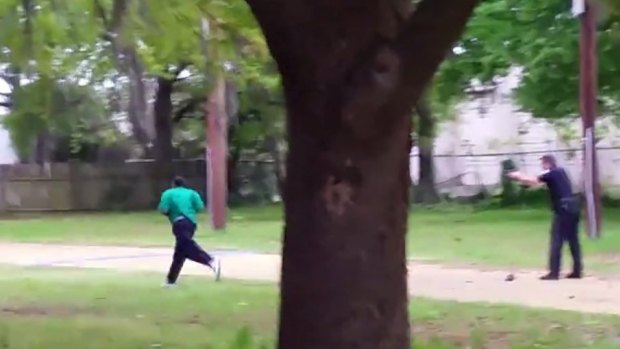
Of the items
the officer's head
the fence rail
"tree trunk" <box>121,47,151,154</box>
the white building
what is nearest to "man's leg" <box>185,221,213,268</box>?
"tree trunk" <box>121,47,151,154</box>

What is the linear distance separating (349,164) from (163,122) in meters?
37.8

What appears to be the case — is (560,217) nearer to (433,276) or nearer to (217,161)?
(433,276)

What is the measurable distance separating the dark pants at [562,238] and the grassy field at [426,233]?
1722 mm

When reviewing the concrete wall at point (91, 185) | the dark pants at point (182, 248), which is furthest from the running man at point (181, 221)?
the concrete wall at point (91, 185)

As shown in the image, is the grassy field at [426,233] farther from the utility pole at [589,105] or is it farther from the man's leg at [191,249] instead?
the man's leg at [191,249]

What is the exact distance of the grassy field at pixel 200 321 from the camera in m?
10.7

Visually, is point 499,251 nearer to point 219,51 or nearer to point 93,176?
point 219,51

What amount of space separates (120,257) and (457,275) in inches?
296

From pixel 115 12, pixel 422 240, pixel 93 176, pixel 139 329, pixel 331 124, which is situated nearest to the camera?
pixel 331 124

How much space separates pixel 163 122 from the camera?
44.1 meters

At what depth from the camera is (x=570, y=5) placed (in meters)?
30.5

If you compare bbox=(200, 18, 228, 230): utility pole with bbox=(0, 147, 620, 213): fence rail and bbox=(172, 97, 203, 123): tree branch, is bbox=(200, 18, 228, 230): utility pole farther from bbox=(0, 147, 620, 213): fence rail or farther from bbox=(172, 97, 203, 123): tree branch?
bbox=(0, 147, 620, 213): fence rail

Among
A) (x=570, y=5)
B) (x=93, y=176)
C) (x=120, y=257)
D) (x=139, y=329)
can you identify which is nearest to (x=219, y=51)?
(x=139, y=329)

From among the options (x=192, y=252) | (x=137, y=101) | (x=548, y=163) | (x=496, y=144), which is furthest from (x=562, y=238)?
(x=496, y=144)
